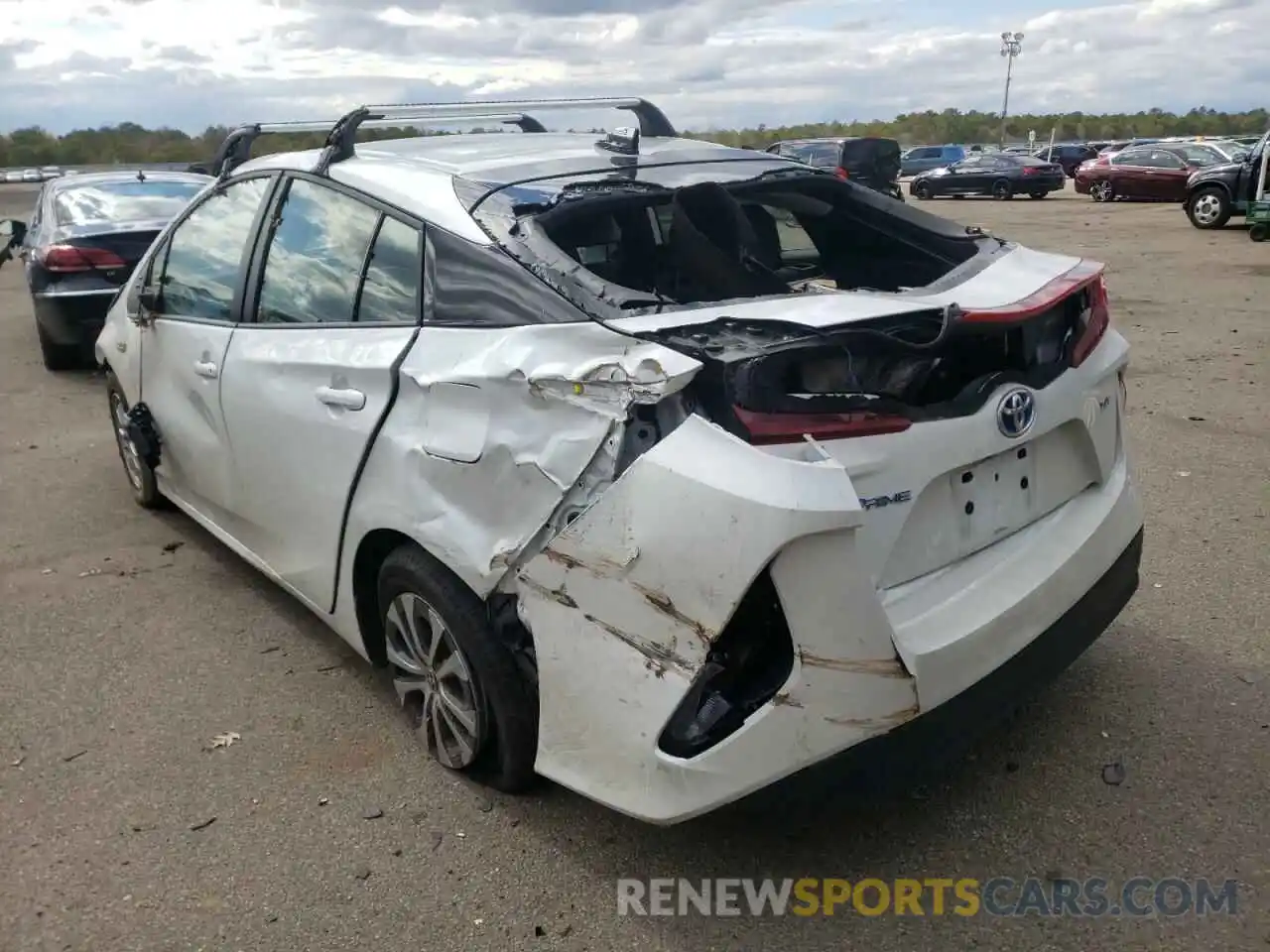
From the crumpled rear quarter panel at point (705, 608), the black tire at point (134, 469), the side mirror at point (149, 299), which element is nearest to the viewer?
the crumpled rear quarter panel at point (705, 608)

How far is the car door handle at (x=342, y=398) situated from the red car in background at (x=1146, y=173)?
25193 mm

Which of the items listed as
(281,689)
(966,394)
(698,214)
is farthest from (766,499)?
(281,689)

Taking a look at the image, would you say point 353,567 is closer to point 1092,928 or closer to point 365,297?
point 365,297

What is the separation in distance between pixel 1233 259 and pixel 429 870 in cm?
1498

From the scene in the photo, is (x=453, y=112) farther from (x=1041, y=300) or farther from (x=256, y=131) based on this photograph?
(x=1041, y=300)

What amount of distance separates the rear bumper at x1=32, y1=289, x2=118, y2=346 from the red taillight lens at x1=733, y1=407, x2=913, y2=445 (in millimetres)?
7584

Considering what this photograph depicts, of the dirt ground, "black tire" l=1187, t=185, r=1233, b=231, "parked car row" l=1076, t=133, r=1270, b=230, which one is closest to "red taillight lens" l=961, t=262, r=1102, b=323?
the dirt ground

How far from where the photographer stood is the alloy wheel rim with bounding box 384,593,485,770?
2.85 meters

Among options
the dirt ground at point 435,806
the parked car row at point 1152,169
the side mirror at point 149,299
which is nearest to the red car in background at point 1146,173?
the parked car row at point 1152,169

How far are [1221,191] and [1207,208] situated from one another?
14.1 inches

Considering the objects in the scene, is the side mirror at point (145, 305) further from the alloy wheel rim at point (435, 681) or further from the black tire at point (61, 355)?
the black tire at point (61, 355)

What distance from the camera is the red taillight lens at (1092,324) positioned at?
9.23ft

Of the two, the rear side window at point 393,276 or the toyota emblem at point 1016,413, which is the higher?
the rear side window at point 393,276

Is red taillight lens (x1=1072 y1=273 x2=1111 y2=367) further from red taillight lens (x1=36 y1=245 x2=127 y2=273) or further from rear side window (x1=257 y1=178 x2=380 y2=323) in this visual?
red taillight lens (x1=36 y1=245 x2=127 y2=273)
